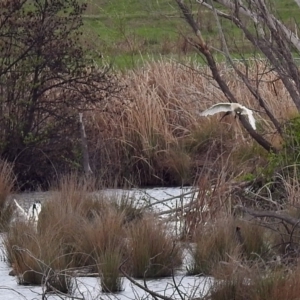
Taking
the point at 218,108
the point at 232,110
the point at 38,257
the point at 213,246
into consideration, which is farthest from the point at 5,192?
the point at 213,246

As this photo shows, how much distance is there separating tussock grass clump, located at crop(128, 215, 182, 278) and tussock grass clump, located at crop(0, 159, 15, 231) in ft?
5.84

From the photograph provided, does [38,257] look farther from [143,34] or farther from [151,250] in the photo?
[143,34]

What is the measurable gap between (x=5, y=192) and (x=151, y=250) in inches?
117

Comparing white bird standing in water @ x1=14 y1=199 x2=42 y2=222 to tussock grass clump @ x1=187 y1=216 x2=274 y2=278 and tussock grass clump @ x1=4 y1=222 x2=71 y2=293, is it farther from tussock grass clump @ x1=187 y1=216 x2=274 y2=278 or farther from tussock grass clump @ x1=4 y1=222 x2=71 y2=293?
tussock grass clump @ x1=187 y1=216 x2=274 y2=278

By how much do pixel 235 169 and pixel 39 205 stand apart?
250 centimetres

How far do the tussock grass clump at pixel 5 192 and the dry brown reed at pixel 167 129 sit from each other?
173 centimetres

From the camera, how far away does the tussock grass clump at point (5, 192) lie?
939cm

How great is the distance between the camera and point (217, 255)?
24.8 ft

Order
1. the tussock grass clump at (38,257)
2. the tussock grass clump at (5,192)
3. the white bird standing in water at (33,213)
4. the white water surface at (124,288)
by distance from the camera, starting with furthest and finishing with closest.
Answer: the tussock grass clump at (5,192) < the white bird standing in water at (33,213) < the tussock grass clump at (38,257) < the white water surface at (124,288)

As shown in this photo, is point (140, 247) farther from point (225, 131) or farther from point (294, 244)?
point (225, 131)

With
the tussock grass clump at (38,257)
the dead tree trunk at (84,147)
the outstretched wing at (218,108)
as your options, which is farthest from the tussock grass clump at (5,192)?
the outstretched wing at (218,108)

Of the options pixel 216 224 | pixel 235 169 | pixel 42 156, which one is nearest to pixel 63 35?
pixel 42 156

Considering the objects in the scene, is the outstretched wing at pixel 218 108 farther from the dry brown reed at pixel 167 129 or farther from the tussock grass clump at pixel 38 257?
the dry brown reed at pixel 167 129

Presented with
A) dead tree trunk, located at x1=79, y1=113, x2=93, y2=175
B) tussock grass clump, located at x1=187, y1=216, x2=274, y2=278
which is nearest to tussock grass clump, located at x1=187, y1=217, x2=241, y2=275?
tussock grass clump, located at x1=187, y1=216, x2=274, y2=278
